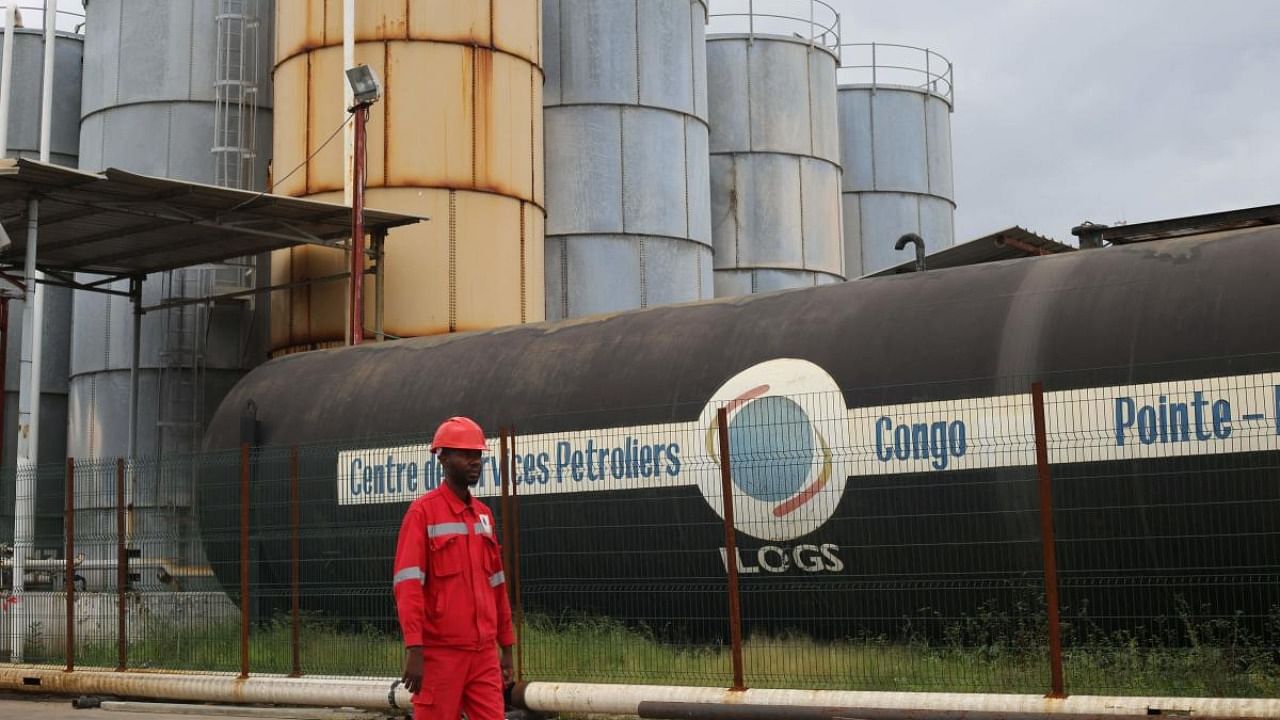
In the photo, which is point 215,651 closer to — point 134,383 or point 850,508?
point 850,508

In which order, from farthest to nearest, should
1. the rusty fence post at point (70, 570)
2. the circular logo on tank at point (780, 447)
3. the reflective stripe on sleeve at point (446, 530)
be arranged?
the rusty fence post at point (70, 570) → the circular logo on tank at point (780, 447) → the reflective stripe on sleeve at point (446, 530)

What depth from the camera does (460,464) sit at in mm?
7285

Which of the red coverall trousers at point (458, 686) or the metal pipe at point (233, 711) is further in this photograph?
the metal pipe at point (233, 711)

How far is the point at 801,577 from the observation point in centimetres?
1270

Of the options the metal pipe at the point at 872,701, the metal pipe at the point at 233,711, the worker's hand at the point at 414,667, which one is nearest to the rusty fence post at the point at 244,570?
the metal pipe at the point at 233,711

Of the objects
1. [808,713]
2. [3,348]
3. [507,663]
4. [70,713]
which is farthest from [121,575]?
[3,348]

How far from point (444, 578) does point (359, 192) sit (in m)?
17.2

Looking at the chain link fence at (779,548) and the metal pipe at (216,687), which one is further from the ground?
the chain link fence at (779,548)

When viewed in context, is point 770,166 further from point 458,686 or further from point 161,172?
point 458,686

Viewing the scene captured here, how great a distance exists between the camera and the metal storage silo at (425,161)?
86.1 ft

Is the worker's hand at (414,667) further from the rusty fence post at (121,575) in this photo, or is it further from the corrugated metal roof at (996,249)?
the corrugated metal roof at (996,249)

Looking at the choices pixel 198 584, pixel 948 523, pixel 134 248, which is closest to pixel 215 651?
pixel 198 584

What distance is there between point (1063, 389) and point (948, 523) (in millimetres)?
1352

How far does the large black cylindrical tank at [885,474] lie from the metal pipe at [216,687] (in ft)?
4.54
